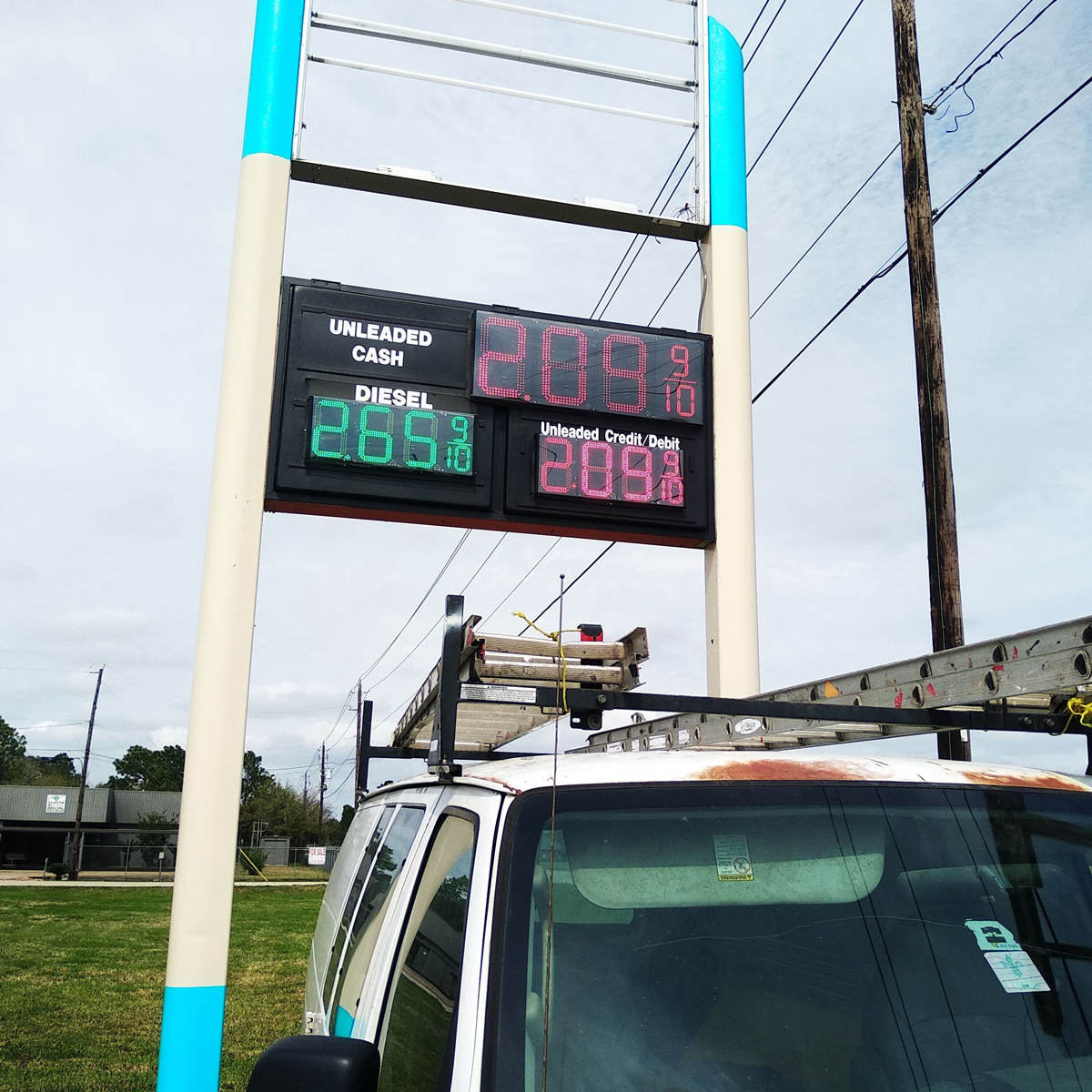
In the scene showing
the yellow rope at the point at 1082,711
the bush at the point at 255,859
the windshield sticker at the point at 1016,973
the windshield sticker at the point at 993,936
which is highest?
the yellow rope at the point at 1082,711

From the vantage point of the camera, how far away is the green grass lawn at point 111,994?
Result: 34.6 ft

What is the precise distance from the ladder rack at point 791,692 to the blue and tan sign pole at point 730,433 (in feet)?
13.1

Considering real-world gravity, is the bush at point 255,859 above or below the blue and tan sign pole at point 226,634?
below

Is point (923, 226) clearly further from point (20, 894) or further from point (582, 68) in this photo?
point (20, 894)

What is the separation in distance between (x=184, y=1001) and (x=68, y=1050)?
5.38m

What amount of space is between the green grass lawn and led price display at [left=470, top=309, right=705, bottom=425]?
19.4 feet

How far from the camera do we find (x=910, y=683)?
362 centimetres

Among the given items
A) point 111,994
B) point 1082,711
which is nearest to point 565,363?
point 1082,711

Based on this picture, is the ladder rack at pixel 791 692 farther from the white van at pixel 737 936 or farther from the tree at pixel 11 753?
the tree at pixel 11 753

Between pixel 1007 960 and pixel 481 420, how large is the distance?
21.3 ft

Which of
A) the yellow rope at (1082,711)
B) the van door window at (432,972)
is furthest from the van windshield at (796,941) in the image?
the yellow rope at (1082,711)

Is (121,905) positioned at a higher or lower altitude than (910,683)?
lower

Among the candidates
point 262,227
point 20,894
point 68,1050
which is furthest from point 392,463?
point 20,894

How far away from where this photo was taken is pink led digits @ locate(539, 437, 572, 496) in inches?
328
